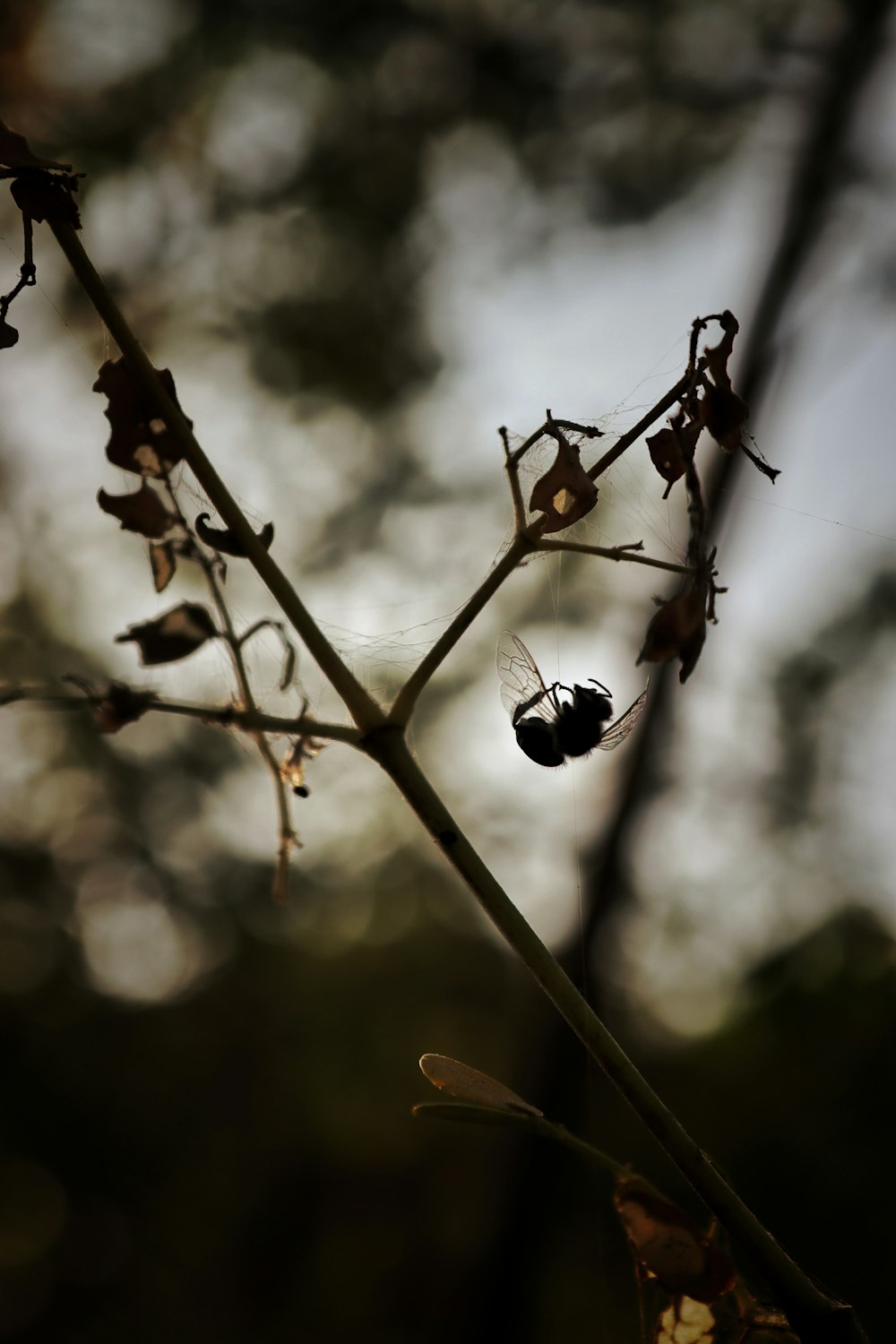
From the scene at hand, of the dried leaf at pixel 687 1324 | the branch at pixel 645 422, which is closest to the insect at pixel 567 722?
the branch at pixel 645 422

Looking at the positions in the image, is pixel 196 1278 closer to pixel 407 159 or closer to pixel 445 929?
pixel 445 929

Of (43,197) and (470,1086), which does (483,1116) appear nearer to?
(470,1086)

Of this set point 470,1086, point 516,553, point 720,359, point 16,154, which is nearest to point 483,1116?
point 470,1086

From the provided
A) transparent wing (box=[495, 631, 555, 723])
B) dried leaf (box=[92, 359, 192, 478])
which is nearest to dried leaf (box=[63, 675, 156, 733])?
dried leaf (box=[92, 359, 192, 478])

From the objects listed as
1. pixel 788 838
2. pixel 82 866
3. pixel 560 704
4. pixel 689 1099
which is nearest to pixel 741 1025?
pixel 689 1099

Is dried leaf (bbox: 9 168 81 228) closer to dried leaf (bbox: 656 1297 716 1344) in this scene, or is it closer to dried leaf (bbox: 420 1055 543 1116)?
dried leaf (bbox: 420 1055 543 1116)

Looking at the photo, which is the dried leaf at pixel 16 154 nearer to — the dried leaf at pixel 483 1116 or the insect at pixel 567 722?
the insect at pixel 567 722
